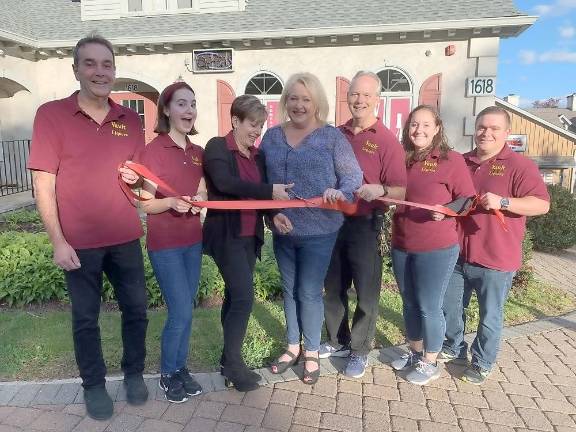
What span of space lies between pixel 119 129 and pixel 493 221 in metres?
2.49

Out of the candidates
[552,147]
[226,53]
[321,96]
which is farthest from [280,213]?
[552,147]

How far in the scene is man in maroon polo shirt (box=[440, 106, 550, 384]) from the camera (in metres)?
2.85

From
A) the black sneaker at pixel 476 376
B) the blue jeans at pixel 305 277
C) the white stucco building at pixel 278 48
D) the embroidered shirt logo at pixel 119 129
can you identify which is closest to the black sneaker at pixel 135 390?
the blue jeans at pixel 305 277

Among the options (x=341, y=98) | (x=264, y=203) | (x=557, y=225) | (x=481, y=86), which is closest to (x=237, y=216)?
(x=264, y=203)

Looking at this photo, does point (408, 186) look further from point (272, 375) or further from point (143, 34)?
point (143, 34)

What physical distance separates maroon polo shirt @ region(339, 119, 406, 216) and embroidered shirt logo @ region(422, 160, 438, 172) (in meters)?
0.14

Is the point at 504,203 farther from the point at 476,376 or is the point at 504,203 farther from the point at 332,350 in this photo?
the point at 332,350

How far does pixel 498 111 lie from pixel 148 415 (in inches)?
120

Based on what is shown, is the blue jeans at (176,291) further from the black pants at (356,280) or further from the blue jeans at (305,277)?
the black pants at (356,280)

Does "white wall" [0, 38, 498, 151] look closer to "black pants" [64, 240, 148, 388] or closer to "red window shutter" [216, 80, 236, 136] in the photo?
"red window shutter" [216, 80, 236, 136]

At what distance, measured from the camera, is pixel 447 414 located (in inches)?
113

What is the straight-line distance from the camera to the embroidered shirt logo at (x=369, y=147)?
2.98 meters

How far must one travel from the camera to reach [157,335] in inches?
155

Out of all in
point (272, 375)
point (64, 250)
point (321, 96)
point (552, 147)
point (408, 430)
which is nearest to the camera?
point (64, 250)
